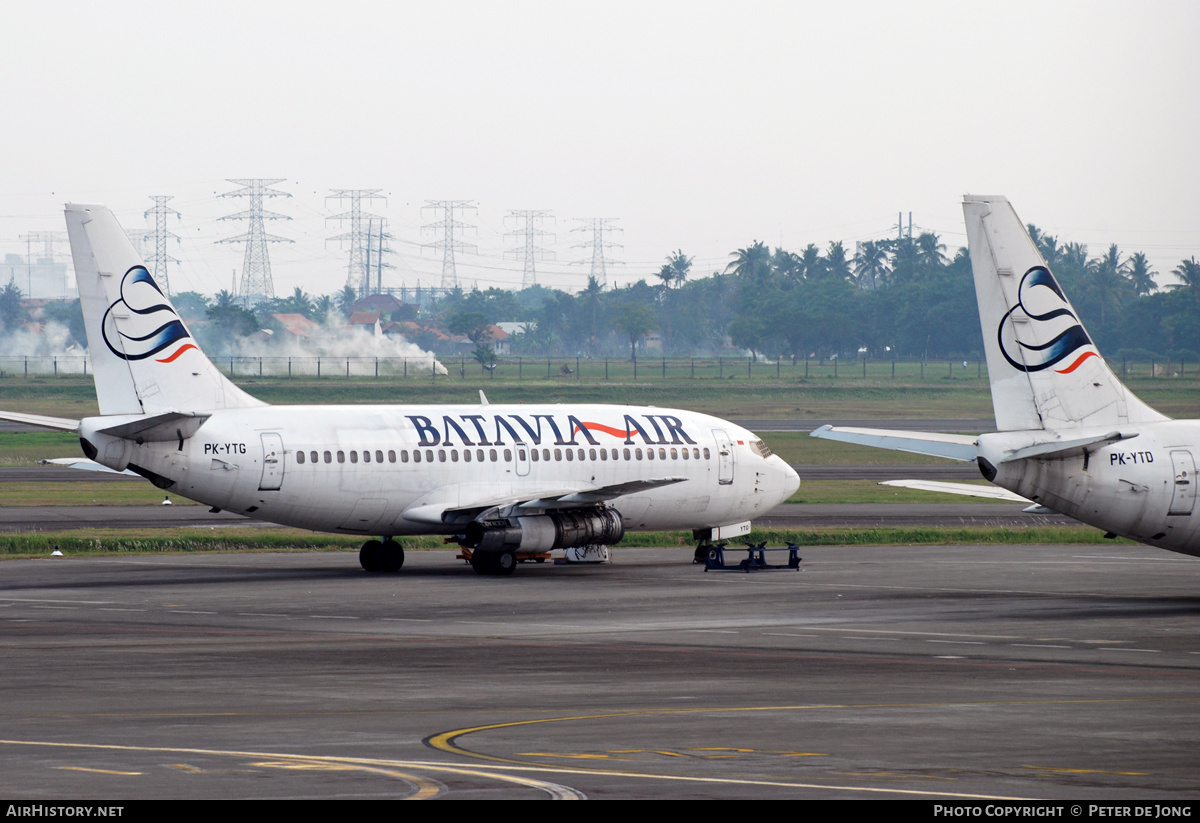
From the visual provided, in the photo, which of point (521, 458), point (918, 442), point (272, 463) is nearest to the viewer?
point (918, 442)

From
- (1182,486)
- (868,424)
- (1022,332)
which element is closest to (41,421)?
(1022,332)

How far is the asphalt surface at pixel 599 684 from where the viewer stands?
1756cm

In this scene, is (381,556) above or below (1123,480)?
below

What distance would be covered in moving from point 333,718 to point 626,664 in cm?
714

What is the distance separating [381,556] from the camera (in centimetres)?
4709

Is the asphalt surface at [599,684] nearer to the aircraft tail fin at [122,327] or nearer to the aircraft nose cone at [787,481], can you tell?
the aircraft tail fin at [122,327]

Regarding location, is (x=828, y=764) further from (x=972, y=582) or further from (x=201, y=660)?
(x=972, y=582)

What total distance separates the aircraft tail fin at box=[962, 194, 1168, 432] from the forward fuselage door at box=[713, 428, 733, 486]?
16.0 meters

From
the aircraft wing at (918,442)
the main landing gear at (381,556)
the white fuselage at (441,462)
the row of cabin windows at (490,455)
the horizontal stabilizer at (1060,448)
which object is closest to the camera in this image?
the horizontal stabilizer at (1060,448)

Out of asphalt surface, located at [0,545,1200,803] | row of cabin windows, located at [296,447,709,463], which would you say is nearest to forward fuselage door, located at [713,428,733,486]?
row of cabin windows, located at [296,447,709,463]

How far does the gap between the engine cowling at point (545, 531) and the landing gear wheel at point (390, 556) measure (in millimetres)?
1898

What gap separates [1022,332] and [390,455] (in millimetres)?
17933

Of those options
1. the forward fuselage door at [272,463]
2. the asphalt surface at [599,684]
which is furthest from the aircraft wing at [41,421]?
the forward fuselage door at [272,463]

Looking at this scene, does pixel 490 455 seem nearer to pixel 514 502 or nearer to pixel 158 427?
pixel 514 502
